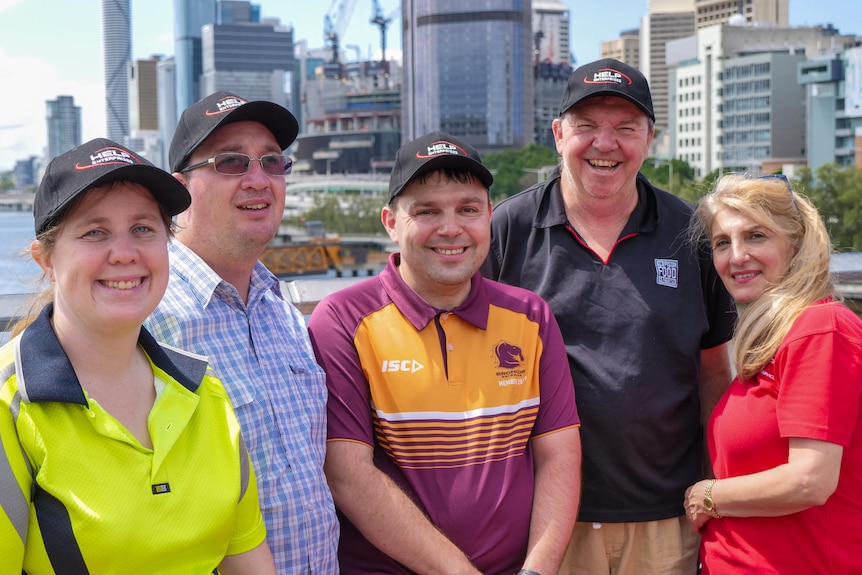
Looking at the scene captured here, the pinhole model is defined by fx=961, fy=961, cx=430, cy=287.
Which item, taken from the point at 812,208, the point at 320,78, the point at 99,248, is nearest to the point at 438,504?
the point at 99,248

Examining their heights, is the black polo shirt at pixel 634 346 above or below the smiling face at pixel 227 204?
below

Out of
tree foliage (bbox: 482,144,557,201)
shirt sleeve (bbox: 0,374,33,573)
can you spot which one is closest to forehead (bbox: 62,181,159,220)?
shirt sleeve (bbox: 0,374,33,573)

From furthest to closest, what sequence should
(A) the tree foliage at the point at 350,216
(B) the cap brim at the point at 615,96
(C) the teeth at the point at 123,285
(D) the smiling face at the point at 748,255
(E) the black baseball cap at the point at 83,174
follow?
(A) the tree foliage at the point at 350,216
(B) the cap brim at the point at 615,96
(D) the smiling face at the point at 748,255
(C) the teeth at the point at 123,285
(E) the black baseball cap at the point at 83,174

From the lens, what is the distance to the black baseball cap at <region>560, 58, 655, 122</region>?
3809 millimetres

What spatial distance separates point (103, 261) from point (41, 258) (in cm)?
18

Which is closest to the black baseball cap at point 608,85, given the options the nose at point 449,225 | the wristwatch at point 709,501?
the nose at point 449,225

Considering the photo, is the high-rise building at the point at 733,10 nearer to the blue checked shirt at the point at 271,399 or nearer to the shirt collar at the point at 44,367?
the blue checked shirt at the point at 271,399

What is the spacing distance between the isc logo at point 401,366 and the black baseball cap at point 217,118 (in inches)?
34.9

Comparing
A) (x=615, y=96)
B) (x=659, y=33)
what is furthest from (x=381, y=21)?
(x=615, y=96)

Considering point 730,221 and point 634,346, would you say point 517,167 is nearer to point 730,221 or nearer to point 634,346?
point 634,346

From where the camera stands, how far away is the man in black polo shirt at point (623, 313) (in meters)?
3.70

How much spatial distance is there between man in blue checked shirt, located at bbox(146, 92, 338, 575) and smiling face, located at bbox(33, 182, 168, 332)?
502mm

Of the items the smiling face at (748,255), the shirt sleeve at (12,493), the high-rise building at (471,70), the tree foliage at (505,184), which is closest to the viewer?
the shirt sleeve at (12,493)

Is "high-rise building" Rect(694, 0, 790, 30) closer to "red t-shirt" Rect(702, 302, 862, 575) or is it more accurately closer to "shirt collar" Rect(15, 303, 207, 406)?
"red t-shirt" Rect(702, 302, 862, 575)
